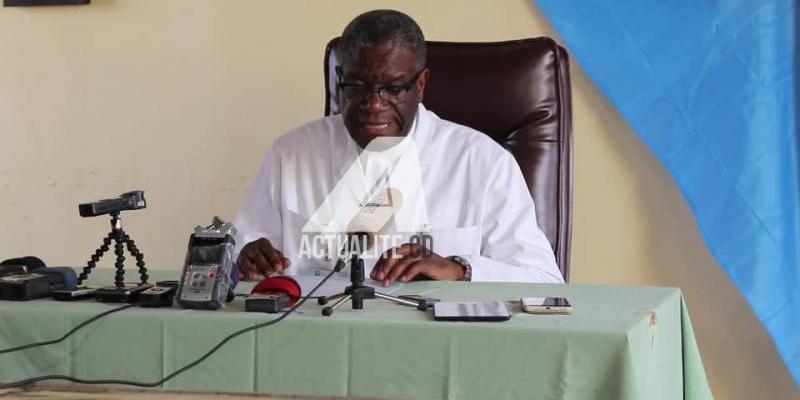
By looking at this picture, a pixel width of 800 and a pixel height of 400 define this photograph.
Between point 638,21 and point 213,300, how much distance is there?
1642mm

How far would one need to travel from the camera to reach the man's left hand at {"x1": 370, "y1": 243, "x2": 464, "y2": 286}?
1618mm

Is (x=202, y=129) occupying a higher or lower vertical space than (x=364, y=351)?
higher

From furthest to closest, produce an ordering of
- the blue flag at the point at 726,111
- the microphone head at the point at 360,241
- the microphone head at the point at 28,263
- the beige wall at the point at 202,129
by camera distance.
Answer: the beige wall at the point at 202,129 → the blue flag at the point at 726,111 → the microphone head at the point at 360,241 → the microphone head at the point at 28,263

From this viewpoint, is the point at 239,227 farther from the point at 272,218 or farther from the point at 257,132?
the point at 257,132

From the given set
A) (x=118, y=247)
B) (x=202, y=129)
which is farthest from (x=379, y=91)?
(x=202, y=129)

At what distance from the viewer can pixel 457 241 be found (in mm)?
2100

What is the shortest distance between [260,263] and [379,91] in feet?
1.62

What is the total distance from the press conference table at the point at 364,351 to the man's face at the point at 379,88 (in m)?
0.77

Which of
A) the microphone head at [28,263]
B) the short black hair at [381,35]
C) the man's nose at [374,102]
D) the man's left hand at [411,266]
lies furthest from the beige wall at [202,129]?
the microphone head at [28,263]

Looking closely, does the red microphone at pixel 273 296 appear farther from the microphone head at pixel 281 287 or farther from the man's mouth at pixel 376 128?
the man's mouth at pixel 376 128

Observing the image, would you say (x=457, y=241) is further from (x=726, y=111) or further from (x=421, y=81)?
(x=726, y=111)

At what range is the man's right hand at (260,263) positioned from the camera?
5.78ft

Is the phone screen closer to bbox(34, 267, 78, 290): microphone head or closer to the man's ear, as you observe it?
bbox(34, 267, 78, 290): microphone head

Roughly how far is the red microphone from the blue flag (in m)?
1.46
